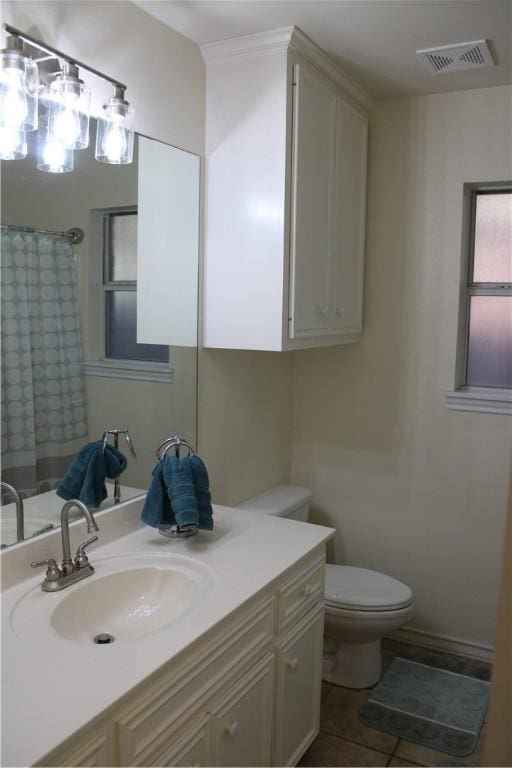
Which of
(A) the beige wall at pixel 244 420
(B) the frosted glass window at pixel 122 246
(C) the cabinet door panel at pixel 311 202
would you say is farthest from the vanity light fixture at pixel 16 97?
(A) the beige wall at pixel 244 420

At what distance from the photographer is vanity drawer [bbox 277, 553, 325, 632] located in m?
1.89

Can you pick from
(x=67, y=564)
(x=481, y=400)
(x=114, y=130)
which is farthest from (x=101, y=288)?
(x=481, y=400)

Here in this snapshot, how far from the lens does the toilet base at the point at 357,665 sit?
8.76 ft

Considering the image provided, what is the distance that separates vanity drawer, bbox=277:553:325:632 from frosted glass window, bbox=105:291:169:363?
0.84 meters

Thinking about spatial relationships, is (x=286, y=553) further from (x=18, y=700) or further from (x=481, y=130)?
(x=481, y=130)

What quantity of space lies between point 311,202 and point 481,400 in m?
1.12

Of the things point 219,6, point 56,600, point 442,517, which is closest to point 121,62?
point 219,6

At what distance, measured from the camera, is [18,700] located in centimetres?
122

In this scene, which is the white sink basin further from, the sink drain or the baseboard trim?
the baseboard trim

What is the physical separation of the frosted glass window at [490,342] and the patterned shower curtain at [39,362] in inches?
71.0

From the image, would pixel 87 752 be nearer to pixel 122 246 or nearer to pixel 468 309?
pixel 122 246

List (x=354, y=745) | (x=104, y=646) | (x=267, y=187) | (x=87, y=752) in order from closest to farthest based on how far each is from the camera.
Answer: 1. (x=87, y=752)
2. (x=104, y=646)
3. (x=267, y=187)
4. (x=354, y=745)

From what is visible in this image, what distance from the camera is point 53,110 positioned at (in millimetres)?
1720

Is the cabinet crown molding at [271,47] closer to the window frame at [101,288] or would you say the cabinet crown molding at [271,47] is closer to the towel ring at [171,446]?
the window frame at [101,288]
